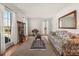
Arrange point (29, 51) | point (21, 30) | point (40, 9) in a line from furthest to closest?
point (21, 30), point (40, 9), point (29, 51)

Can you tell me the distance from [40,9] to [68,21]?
0.96 m

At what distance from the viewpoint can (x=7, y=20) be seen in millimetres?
3432

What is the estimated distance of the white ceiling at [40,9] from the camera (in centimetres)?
323

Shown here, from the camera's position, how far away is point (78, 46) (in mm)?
2936

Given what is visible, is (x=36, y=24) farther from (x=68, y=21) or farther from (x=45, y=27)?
(x=68, y=21)

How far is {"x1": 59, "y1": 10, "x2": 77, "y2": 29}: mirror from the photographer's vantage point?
356 cm

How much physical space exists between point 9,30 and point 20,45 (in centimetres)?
55

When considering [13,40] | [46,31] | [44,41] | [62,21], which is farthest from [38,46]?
[62,21]

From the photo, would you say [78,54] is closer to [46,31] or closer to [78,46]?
[78,46]

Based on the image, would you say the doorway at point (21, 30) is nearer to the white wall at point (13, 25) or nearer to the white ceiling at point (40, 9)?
the white wall at point (13, 25)

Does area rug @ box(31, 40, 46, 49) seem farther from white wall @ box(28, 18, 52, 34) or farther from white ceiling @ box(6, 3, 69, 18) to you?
white ceiling @ box(6, 3, 69, 18)

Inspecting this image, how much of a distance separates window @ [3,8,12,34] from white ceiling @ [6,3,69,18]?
33 centimetres

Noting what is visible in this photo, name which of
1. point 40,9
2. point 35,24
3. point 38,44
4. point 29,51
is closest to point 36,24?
point 35,24

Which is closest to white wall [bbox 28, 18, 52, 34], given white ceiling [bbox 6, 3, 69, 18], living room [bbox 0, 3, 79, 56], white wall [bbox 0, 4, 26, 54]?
living room [bbox 0, 3, 79, 56]
